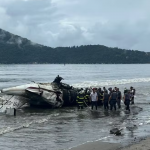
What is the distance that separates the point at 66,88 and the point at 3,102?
5.25 m

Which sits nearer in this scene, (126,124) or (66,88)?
(126,124)

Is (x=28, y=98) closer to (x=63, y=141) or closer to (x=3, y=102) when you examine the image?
(x=3, y=102)

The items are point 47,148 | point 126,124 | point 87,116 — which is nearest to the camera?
point 47,148

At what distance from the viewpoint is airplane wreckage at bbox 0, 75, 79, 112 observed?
24892mm

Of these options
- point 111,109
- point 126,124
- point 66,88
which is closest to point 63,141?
point 126,124

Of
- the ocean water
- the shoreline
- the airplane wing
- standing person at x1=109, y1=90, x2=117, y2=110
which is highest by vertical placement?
standing person at x1=109, y1=90, x2=117, y2=110

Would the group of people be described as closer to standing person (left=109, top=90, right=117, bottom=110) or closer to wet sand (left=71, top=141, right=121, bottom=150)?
standing person (left=109, top=90, right=117, bottom=110)

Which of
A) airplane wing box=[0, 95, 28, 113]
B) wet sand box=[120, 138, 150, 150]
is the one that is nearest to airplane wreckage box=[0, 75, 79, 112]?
airplane wing box=[0, 95, 28, 113]

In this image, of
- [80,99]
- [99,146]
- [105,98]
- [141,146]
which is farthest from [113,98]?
[141,146]

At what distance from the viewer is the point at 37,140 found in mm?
14062

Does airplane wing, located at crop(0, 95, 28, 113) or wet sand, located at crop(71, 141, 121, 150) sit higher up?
airplane wing, located at crop(0, 95, 28, 113)

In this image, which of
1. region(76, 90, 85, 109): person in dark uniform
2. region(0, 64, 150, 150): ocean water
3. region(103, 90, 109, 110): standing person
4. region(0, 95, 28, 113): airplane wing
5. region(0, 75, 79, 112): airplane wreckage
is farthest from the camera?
region(0, 95, 28, 113): airplane wing

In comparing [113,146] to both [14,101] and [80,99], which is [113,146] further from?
[14,101]

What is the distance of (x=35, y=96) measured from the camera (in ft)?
82.5
